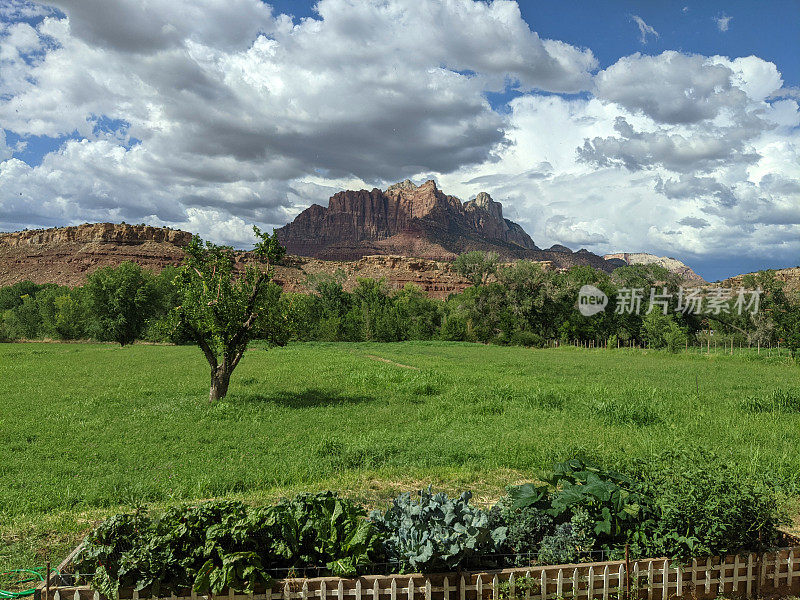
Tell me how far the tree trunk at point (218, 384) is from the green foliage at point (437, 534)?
38.0 ft

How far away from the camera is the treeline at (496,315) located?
53281 mm

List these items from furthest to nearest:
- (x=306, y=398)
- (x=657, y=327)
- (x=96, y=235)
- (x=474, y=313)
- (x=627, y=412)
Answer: (x=96, y=235) → (x=474, y=313) → (x=657, y=327) → (x=306, y=398) → (x=627, y=412)

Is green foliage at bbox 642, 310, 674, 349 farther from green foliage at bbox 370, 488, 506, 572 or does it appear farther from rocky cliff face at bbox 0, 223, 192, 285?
rocky cliff face at bbox 0, 223, 192, 285

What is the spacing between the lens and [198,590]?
4.24m

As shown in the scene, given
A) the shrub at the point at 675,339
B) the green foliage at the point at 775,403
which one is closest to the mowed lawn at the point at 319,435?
the green foliage at the point at 775,403

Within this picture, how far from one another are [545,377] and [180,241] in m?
134

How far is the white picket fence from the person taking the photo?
4305 mm

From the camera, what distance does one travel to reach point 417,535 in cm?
455


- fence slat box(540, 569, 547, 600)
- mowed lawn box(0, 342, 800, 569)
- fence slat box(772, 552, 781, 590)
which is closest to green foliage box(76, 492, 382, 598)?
mowed lawn box(0, 342, 800, 569)

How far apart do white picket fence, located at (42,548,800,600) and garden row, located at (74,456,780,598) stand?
0.39ft

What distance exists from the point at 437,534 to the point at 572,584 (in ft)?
4.46

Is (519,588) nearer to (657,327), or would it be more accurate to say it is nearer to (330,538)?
(330,538)

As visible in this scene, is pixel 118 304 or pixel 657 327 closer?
pixel 118 304

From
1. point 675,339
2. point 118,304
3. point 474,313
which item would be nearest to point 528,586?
point 675,339
